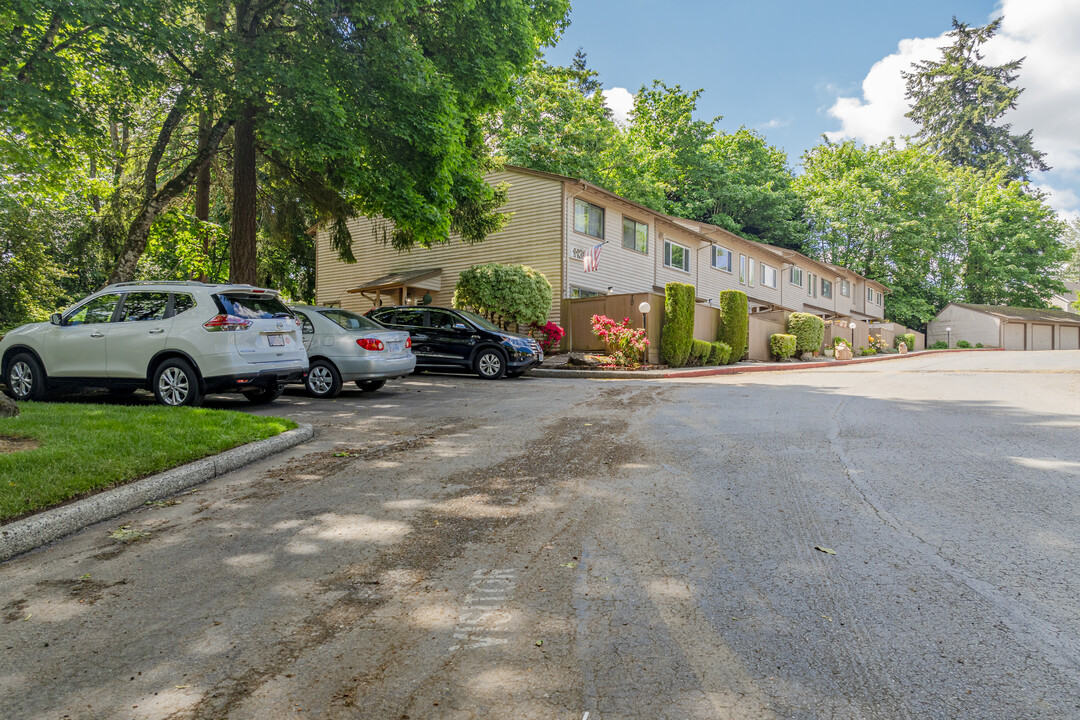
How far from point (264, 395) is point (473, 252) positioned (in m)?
16.1

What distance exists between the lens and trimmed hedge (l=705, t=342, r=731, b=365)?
74.5 ft

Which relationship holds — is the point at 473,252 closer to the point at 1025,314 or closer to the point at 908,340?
the point at 908,340

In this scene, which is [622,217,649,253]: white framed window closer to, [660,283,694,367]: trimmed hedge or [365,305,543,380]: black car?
[660,283,694,367]: trimmed hedge

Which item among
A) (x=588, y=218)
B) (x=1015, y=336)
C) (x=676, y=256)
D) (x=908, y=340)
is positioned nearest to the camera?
(x=588, y=218)

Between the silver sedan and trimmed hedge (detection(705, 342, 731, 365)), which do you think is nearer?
the silver sedan

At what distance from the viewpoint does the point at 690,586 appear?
3.23 m

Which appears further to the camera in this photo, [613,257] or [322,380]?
[613,257]

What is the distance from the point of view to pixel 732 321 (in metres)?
24.3

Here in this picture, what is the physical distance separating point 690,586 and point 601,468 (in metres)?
2.53

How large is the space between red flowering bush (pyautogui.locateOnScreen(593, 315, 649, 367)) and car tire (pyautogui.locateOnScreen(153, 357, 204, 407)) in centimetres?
1233

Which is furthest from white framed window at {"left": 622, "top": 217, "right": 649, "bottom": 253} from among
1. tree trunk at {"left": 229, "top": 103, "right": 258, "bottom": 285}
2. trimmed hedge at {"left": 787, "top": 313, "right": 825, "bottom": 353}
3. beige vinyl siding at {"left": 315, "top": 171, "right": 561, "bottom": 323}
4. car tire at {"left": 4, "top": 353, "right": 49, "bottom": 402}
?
car tire at {"left": 4, "top": 353, "right": 49, "bottom": 402}

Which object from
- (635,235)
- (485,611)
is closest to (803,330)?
(635,235)

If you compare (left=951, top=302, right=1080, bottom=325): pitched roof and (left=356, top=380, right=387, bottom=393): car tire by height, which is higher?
(left=951, top=302, right=1080, bottom=325): pitched roof

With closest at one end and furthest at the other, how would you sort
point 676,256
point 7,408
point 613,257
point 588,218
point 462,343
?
1. point 7,408
2. point 462,343
3. point 588,218
4. point 613,257
5. point 676,256
